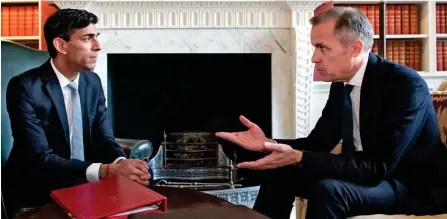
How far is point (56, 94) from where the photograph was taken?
167 centimetres

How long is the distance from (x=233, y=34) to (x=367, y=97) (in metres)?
1.67

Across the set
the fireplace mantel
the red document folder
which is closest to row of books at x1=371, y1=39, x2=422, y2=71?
the fireplace mantel

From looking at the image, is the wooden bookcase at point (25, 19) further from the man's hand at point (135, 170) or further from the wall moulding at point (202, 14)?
the man's hand at point (135, 170)

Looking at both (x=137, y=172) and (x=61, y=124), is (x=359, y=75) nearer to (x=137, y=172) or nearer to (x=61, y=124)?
(x=137, y=172)

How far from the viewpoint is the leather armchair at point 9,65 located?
164cm

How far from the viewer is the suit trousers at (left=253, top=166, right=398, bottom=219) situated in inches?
46.5

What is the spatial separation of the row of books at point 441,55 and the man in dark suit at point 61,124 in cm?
236

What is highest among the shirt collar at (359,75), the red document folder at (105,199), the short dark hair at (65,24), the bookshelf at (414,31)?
the bookshelf at (414,31)

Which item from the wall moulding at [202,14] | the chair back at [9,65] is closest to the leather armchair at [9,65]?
the chair back at [9,65]

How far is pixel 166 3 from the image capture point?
2.86m

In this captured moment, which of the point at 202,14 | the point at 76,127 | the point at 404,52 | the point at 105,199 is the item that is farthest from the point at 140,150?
the point at 404,52

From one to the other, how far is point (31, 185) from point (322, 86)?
1961mm

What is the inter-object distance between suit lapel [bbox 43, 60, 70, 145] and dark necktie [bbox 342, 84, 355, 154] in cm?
101

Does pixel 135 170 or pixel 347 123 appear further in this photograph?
pixel 347 123
